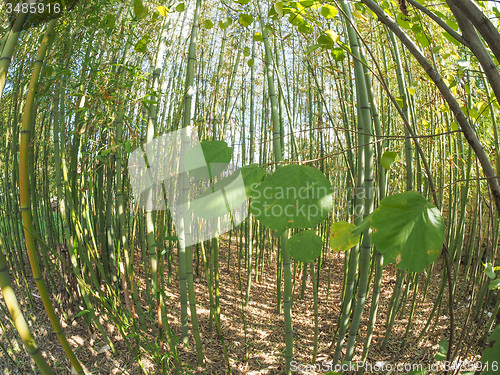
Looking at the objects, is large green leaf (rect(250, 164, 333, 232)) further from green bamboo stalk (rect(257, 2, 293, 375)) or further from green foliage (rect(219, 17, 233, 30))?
green bamboo stalk (rect(257, 2, 293, 375))

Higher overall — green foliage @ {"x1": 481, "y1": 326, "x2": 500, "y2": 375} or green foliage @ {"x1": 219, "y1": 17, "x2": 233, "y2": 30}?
green foliage @ {"x1": 219, "y1": 17, "x2": 233, "y2": 30}

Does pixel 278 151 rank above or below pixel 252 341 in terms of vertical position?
above

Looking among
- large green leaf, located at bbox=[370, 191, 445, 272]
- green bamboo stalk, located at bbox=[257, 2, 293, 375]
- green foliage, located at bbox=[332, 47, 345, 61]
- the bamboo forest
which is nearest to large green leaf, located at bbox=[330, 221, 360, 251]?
the bamboo forest

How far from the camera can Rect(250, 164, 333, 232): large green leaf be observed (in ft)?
1.15

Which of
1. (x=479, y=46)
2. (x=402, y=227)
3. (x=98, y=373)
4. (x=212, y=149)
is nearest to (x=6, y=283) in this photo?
(x=212, y=149)

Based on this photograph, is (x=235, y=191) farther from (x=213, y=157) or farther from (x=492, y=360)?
(x=492, y=360)

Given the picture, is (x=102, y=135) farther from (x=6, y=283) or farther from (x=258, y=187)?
(x=258, y=187)

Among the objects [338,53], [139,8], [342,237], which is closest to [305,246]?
[342,237]

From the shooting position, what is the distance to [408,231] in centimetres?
34

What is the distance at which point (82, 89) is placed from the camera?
4.00 feet

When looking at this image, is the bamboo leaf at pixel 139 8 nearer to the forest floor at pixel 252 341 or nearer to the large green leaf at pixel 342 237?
the large green leaf at pixel 342 237

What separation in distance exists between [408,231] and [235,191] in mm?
197

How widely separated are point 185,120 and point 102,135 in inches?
24.5

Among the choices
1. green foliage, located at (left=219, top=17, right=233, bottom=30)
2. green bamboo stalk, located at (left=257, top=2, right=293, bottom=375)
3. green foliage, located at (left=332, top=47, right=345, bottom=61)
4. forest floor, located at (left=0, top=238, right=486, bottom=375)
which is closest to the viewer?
green foliage, located at (left=332, top=47, right=345, bottom=61)
